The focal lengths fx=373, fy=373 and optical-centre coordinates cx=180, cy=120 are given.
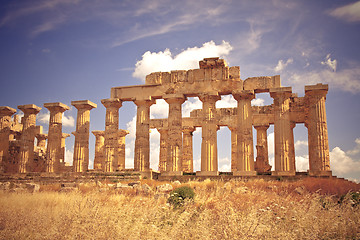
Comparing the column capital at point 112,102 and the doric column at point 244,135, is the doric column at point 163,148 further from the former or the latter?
the doric column at point 244,135

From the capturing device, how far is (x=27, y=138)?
30578 millimetres

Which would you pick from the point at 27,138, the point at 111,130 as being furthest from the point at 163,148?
the point at 27,138

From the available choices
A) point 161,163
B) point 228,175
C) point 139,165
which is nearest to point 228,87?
point 228,175

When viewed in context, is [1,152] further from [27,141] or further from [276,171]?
[276,171]

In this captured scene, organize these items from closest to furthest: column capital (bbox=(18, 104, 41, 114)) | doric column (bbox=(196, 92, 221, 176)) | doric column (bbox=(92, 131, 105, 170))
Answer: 1. doric column (bbox=(196, 92, 221, 176))
2. column capital (bbox=(18, 104, 41, 114))
3. doric column (bbox=(92, 131, 105, 170))

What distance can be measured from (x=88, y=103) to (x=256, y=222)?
72.5 feet

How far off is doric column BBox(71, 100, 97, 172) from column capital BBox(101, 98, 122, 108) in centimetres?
138

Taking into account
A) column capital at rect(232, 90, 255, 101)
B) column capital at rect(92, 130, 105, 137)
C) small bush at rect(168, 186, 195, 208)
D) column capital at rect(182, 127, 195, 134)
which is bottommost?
small bush at rect(168, 186, 195, 208)

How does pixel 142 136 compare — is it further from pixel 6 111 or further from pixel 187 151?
pixel 6 111

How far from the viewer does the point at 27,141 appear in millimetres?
30578

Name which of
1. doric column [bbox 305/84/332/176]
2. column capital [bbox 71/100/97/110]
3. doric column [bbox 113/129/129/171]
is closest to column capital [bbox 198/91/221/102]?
doric column [bbox 305/84/332/176]

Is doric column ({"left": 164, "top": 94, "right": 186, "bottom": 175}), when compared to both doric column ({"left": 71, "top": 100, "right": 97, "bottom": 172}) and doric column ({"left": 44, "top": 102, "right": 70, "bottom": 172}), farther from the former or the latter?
doric column ({"left": 44, "top": 102, "right": 70, "bottom": 172})

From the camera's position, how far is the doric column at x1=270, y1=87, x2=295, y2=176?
79.9 feet

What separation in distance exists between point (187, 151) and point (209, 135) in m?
7.24
